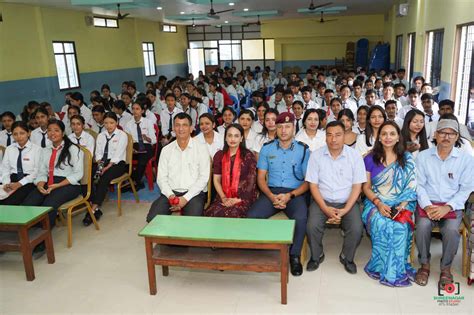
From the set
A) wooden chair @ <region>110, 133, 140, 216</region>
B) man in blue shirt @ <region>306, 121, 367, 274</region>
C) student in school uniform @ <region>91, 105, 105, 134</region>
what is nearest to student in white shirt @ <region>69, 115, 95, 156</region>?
wooden chair @ <region>110, 133, 140, 216</region>

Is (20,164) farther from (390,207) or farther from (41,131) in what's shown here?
(390,207)

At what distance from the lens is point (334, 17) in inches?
661

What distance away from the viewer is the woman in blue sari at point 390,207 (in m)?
2.98

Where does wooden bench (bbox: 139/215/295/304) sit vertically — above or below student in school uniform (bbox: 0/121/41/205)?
below

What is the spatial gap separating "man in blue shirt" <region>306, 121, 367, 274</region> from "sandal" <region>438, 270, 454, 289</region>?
62cm

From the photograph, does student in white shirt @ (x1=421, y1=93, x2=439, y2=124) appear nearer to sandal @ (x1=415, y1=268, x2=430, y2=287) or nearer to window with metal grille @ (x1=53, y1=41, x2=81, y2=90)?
sandal @ (x1=415, y1=268, x2=430, y2=287)

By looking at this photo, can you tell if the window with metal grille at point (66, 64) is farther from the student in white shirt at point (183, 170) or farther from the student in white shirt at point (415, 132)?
the student in white shirt at point (415, 132)

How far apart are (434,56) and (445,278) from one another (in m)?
6.27

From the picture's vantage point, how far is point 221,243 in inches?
108

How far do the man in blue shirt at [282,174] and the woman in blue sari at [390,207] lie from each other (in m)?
0.57

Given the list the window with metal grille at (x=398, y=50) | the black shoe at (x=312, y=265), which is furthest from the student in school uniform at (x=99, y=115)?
the window with metal grille at (x=398, y=50)

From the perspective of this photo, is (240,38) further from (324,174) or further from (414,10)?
(324,174)

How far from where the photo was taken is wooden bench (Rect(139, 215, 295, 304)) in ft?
8.86

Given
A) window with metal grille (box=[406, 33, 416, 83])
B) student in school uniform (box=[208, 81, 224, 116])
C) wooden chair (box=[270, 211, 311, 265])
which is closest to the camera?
wooden chair (box=[270, 211, 311, 265])
